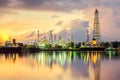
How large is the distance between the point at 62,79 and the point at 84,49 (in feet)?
550

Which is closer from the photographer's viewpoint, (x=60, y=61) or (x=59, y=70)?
(x=59, y=70)

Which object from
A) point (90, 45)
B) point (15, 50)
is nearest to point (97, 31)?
point (90, 45)

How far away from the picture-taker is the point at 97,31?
186 m

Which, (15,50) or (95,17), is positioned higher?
(95,17)

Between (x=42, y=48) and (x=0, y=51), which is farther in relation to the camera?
(x=42, y=48)

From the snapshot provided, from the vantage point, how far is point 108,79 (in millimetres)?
28406

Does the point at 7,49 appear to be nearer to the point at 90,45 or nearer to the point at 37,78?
the point at 90,45

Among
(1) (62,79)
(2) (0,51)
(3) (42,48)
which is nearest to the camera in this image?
(1) (62,79)

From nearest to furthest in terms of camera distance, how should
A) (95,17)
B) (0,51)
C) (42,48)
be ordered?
1. (0,51)
2. (42,48)
3. (95,17)

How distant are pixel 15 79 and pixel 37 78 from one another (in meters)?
1.83

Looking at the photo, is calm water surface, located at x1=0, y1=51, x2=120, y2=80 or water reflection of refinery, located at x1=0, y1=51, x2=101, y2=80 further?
water reflection of refinery, located at x1=0, y1=51, x2=101, y2=80

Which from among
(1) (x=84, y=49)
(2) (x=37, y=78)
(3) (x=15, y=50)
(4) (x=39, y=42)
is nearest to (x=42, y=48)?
(4) (x=39, y=42)

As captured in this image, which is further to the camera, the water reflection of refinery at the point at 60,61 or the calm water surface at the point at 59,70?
the water reflection of refinery at the point at 60,61

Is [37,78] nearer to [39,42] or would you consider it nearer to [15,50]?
[15,50]
